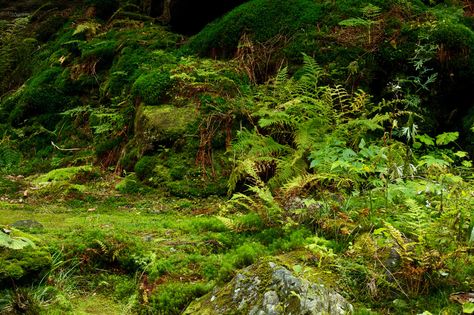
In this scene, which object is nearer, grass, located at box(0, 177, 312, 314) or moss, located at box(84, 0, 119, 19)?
grass, located at box(0, 177, 312, 314)

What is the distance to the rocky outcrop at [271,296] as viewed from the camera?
260 cm

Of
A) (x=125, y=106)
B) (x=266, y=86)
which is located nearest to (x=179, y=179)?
(x=266, y=86)

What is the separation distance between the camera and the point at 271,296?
8.86ft

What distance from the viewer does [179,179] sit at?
6.45m

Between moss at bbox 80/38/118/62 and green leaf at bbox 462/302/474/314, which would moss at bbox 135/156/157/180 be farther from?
green leaf at bbox 462/302/474/314

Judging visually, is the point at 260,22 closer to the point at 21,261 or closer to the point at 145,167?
the point at 145,167

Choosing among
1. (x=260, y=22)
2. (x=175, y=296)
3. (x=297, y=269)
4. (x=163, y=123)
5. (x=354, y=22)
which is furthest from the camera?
(x=260, y=22)

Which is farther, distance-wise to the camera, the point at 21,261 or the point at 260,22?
the point at 260,22

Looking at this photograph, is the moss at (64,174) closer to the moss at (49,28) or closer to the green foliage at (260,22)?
the green foliage at (260,22)

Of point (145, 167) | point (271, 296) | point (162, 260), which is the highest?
point (271, 296)

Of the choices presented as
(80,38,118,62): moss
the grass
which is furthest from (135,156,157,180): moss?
(80,38,118,62): moss

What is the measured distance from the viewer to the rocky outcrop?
260 centimetres

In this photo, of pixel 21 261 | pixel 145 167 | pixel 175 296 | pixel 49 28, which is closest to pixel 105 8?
pixel 49 28

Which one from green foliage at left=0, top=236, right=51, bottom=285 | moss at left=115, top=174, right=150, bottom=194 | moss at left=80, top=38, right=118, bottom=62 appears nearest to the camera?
green foliage at left=0, top=236, right=51, bottom=285
